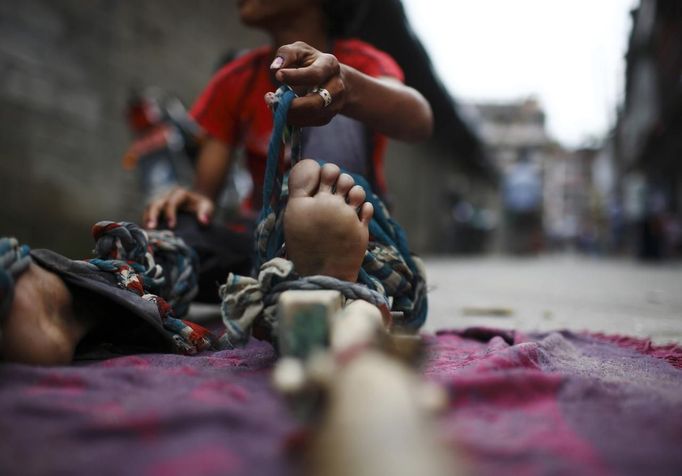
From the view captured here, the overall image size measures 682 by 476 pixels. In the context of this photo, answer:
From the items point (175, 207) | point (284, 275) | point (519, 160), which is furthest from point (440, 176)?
point (519, 160)

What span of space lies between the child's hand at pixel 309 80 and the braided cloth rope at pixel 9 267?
435mm

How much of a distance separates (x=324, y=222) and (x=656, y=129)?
40.3ft

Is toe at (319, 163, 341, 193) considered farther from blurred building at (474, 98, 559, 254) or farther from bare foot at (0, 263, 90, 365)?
blurred building at (474, 98, 559, 254)

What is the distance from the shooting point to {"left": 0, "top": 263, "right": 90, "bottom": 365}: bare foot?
2.54ft

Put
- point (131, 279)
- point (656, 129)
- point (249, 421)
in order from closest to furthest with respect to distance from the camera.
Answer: point (249, 421) < point (131, 279) < point (656, 129)

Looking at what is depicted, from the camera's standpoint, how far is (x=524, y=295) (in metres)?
3.22

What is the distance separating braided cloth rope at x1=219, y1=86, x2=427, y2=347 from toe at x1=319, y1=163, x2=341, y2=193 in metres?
0.10

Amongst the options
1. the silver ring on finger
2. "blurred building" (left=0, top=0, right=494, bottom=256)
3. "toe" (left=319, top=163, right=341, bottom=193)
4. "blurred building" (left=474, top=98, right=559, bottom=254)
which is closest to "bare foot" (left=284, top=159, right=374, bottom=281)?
"toe" (left=319, top=163, right=341, bottom=193)

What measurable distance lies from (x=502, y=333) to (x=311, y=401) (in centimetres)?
94

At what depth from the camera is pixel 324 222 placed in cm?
79

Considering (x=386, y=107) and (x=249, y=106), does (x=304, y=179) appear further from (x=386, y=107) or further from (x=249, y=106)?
(x=249, y=106)

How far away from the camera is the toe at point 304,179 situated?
2.70 feet

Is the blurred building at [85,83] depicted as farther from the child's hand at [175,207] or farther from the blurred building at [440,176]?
the blurred building at [440,176]

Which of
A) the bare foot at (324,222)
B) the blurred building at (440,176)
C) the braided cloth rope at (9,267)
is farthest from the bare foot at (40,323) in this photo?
the blurred building at (440,176)
